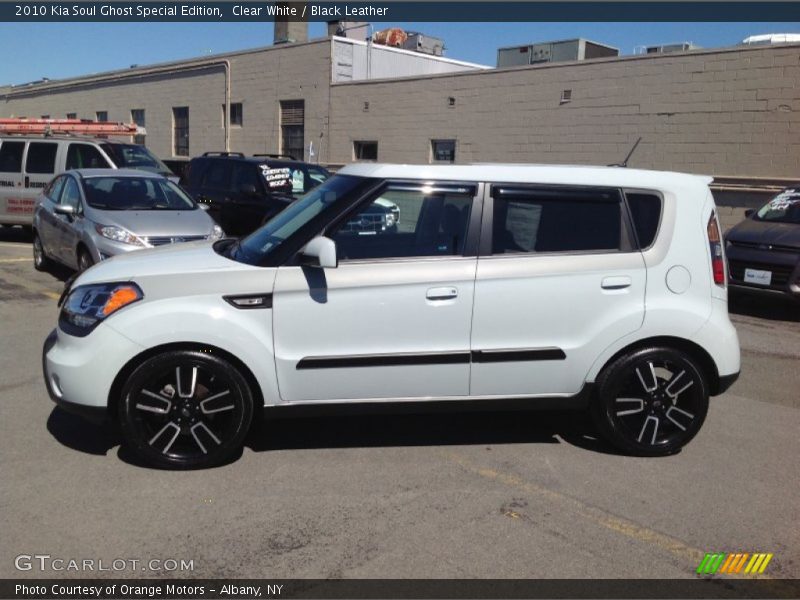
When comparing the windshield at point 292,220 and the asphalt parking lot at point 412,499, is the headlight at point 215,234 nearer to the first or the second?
the asphalt parking lot at point 412,499

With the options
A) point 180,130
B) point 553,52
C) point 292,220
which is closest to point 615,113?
point 553,52

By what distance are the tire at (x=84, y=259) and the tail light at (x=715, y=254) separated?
7.01 meters

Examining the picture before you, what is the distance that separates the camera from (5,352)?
6543mm

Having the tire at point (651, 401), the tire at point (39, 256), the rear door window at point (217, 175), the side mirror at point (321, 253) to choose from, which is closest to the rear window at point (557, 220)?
the tire at point (651, 401)

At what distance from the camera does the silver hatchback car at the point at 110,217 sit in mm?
8617

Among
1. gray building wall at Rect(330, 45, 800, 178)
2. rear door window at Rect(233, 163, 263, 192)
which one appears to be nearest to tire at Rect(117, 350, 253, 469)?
rear door window at Rect(233, 163, 263, 192)

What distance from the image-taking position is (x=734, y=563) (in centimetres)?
342

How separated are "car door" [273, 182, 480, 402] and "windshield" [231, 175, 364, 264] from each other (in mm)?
191

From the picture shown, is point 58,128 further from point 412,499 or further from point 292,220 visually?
→ point 412,499

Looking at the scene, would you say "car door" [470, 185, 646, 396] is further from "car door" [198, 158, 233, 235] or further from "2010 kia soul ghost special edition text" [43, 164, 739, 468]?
"car door" [198, 158, 233, 235]

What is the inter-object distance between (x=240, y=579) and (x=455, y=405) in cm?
166

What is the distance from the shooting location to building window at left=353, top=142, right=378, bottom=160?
21484mm

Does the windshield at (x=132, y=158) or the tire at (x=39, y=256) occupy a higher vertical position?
the windshield at (x=132, y=158)

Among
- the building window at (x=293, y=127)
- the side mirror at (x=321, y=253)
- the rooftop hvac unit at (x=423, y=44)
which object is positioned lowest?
the side mirror at (x=321, y=253)
